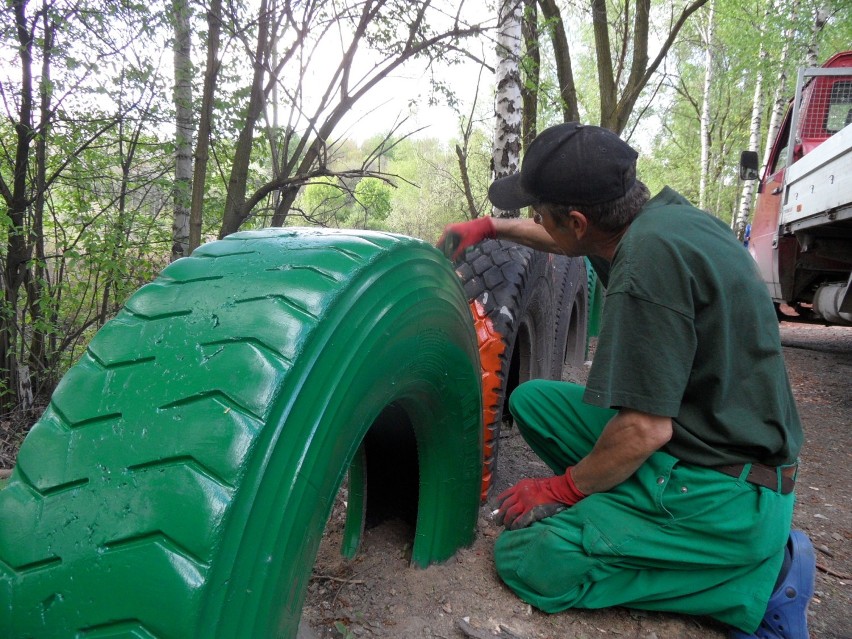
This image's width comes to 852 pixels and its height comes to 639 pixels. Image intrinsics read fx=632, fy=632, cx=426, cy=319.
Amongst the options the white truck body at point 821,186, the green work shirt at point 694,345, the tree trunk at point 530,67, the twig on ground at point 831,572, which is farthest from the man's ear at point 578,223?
the white truck body at point 821,186

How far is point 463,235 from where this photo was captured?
2523mm

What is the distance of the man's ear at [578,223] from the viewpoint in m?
1.89

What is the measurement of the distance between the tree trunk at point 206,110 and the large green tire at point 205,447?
120 inches

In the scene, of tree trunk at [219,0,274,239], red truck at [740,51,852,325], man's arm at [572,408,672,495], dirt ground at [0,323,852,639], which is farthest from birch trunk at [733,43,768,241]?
man's arm at [572,408,672,495]

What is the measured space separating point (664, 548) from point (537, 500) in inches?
14.8

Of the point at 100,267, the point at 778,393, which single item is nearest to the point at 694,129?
the point at 100,267

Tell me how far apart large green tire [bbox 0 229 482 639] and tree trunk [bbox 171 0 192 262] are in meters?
4.23

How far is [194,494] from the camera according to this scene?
81 centimetres

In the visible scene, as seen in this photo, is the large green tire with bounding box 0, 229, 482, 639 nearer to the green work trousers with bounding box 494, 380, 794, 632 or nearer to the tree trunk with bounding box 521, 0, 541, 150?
the green work trousers with bounding box 494, 380, 794, 632

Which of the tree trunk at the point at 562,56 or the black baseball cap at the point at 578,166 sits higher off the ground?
the tree trunk at the point at 562,56

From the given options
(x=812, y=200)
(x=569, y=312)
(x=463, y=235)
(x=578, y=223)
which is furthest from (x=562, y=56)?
(x=578, y=223)

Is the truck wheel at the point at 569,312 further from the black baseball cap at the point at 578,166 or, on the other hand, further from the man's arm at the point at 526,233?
the black baseball cap at the point at 578,166

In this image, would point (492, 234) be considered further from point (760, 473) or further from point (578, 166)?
point (760, 473)

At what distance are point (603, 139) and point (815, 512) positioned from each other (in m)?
2.06
